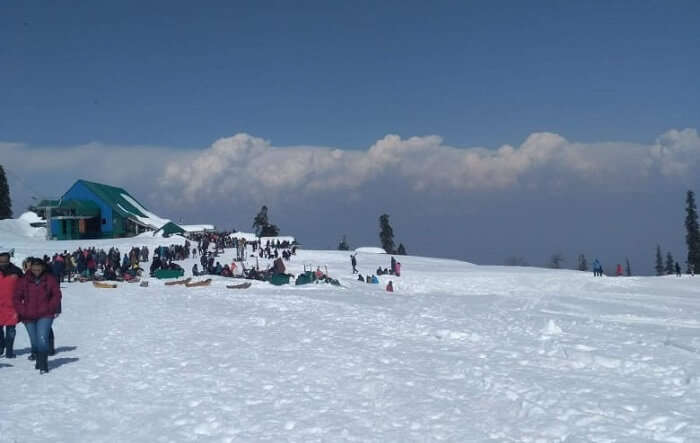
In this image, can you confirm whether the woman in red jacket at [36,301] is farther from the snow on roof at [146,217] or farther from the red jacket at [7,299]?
the snow on roof at [146,217]

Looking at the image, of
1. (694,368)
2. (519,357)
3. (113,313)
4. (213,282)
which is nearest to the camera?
(694,368)

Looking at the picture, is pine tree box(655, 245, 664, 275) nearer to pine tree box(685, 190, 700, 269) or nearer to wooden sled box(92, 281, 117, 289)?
pine tree box(685, 190, 700, 269)

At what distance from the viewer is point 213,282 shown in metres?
28.2

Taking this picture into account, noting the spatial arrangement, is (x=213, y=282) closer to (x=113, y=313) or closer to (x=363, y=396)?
(x=113, y=313)

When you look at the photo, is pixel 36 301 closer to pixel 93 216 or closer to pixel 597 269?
pixel 597 269

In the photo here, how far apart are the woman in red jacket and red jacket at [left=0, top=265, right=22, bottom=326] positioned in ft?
1.54

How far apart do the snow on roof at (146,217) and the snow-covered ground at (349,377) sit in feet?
171

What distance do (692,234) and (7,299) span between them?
80100mm

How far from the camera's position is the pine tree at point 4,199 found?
74.5 m

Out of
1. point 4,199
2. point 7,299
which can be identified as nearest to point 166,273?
point 7,299

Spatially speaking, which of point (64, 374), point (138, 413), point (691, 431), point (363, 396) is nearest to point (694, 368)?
point (691, 431)

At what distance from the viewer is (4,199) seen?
75062 millimetres

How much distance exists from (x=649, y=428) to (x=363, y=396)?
148 inches

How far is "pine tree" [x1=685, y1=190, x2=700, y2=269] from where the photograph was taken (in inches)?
2788
